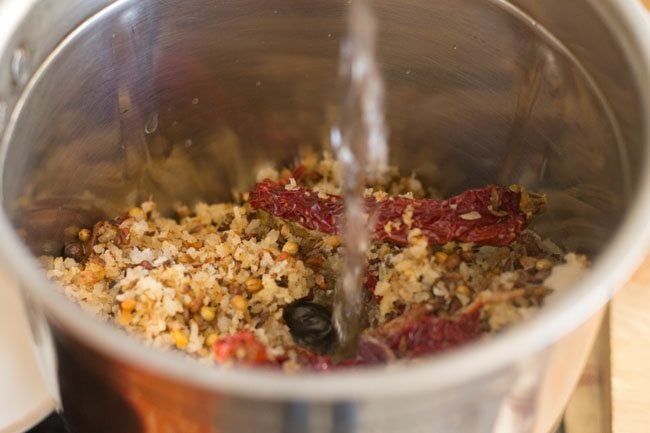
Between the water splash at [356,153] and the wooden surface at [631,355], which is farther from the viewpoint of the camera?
the wooden surface at [631,355]

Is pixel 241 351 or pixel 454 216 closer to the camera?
pixel 241 351

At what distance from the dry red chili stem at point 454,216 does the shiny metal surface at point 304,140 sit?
5cm

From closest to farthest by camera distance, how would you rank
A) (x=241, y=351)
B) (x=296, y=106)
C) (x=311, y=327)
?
1. (x=241, y=351)
2. (x=311, y=327)
3. (x=296, y=106)

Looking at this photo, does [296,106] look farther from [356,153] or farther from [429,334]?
[429,334]

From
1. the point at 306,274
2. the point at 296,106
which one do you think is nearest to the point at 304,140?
the point at 296,106

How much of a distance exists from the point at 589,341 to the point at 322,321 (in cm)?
30

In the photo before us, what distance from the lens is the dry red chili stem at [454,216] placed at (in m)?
0.92

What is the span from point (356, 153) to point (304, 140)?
0.29m

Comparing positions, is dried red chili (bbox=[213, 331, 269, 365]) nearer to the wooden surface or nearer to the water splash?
the water splash

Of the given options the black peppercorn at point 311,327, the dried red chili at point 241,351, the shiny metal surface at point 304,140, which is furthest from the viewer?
the black peppercorn at point 311,327

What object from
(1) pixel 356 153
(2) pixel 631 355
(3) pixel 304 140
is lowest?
(2) pixel 631 355

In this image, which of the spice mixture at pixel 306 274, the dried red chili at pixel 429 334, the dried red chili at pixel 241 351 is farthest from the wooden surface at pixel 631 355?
the dried red chili at pixel 241 351

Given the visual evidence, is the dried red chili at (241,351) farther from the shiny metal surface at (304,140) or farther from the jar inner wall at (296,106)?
the jar inner wall at (296,106)

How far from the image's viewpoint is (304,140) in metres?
1.13
